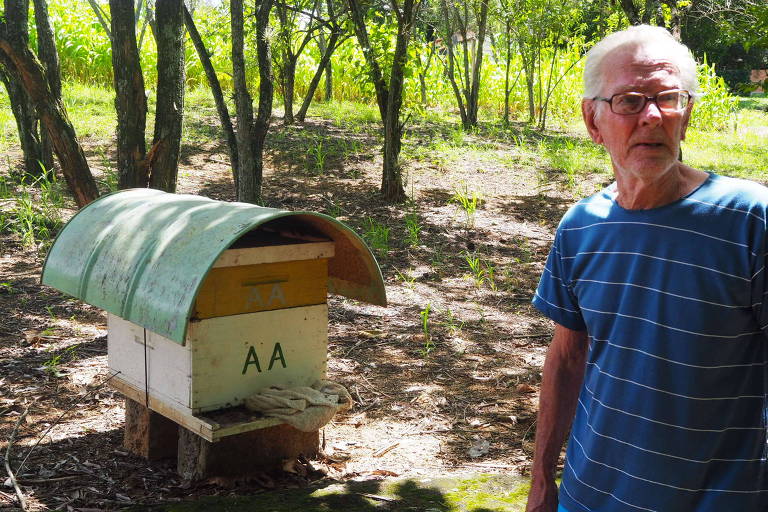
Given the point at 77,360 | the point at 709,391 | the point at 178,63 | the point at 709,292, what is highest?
the point at 178,63

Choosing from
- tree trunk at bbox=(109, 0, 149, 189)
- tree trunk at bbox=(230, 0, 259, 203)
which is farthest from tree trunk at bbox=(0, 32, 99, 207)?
tree trunk at bbox=(230, 0, 259, 203)

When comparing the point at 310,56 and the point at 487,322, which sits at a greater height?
the point at 310,56

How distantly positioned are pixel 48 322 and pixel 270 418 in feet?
10.5

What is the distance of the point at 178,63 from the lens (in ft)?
19.5

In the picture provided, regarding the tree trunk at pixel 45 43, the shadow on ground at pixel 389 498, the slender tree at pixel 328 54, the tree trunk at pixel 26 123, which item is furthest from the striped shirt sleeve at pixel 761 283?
the slender tree at pixel 328 54

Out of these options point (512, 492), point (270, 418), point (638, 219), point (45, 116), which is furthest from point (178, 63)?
point (638, 219)

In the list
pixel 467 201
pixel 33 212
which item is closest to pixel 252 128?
pixel 33 212

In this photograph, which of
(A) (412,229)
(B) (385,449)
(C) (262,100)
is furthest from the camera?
(A) (412,229)

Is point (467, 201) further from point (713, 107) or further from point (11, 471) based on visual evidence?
point (713, 107)

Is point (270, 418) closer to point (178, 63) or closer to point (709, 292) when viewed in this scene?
point (709, 292)

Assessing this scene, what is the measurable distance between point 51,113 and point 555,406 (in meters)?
4.63

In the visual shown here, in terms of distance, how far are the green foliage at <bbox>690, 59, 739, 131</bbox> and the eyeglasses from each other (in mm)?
15164

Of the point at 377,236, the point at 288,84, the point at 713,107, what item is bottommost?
the point at 377,236

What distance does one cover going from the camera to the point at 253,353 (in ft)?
12.5
